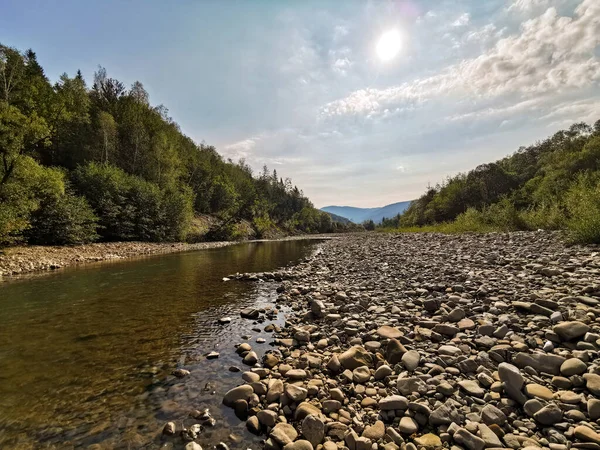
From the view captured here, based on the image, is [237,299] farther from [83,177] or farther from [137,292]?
[83,177]

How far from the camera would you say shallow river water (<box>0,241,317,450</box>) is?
3.56 meters

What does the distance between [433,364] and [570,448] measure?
184 cm

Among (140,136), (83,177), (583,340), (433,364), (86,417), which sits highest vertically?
(140,136)

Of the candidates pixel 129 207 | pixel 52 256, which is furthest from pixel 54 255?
pixel 129 207

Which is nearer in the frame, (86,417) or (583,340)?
(86,417)

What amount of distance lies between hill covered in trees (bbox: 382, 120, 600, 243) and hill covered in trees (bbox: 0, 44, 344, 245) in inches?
1498

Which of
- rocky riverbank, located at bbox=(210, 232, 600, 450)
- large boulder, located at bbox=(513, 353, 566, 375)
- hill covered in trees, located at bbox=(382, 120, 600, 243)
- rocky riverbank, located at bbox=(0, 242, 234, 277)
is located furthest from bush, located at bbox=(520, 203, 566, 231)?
rocky riverbank, located at bbox=(0, 242, 234, 277)

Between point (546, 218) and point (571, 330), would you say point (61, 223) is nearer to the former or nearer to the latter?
point (571, 330)

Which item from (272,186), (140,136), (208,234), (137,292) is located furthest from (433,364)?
(272,186)

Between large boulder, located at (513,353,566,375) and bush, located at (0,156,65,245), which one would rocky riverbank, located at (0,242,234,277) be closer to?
bush, located at (0,156,65,245)

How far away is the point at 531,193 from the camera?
54.4 metres

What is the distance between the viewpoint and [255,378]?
4574 millimetres

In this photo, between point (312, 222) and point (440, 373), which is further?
point (312, 222)

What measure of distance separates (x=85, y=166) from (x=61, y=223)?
14.5 m
